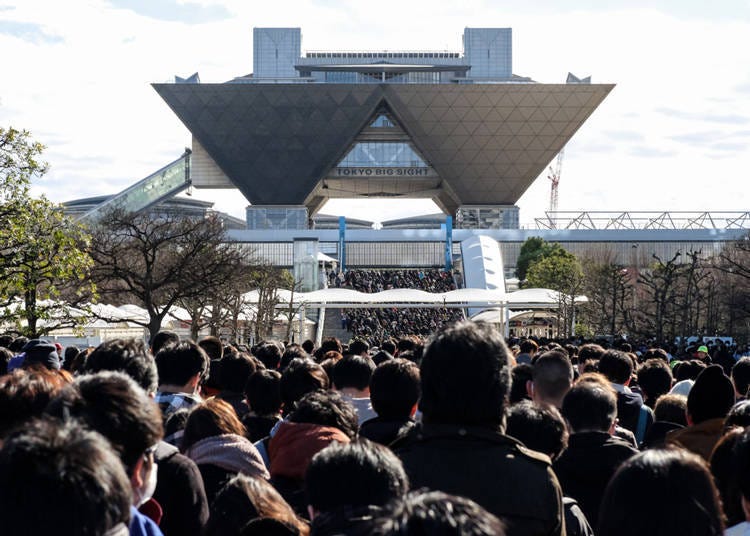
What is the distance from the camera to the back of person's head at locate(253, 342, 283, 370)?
10.4 meters

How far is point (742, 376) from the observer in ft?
28.0

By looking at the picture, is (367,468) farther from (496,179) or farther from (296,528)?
(496,179)

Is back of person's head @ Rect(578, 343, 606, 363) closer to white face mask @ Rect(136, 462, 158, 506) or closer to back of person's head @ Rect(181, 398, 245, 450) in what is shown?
back of person's head @ Rect(181, 398, 245, 450)

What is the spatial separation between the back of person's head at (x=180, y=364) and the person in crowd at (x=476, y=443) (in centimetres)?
264

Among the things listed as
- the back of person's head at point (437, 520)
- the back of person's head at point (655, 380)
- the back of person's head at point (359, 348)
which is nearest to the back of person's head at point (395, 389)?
the back of person's head at point (437, 520)

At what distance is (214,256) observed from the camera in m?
30.3

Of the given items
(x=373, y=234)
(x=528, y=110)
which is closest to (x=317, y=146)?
(x=373, y=234)

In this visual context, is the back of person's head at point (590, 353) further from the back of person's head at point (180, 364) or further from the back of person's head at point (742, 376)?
the back of person's head at point (180, 364)

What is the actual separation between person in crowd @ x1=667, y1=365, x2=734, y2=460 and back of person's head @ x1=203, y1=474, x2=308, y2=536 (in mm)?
2998

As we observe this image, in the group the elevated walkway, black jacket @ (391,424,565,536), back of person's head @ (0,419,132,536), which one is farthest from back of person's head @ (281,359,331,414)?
the elevated walkway

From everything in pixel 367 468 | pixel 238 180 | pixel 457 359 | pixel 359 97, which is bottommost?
pixel 367 468

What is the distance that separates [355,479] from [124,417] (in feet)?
2.45

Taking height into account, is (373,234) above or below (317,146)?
below

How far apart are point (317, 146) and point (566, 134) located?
21675 mm
